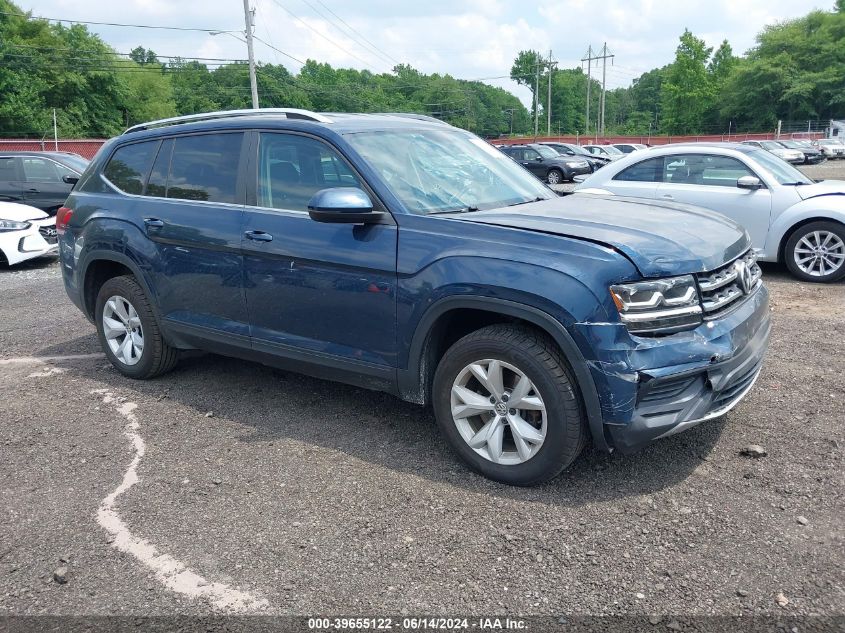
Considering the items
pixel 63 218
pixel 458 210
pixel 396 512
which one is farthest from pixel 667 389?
pixel 63 218

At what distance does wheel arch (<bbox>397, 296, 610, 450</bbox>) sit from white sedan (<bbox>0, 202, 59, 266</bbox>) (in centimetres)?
824

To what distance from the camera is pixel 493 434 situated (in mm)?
3600

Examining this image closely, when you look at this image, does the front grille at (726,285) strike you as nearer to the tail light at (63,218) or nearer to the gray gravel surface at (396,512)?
the gray gravel surface at (396,512)

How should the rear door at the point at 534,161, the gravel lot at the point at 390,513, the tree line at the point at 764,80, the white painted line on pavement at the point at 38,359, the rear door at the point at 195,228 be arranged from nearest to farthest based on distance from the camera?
the gravel lot at the point at 390,513
the rear door at the point at 195,228
the white painted line on pavement at the point at 38,359
the rear door at the point at 534,161
the tree line at the point at 764,80

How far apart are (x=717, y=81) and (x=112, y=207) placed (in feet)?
335

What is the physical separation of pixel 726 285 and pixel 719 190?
5525 mm

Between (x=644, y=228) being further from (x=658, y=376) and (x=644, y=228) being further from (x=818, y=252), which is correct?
(x=818, y=252)

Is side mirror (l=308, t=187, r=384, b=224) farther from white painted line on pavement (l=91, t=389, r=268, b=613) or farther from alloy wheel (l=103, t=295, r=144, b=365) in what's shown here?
alloy wheel (l=103, t=295, r=144, b=365)

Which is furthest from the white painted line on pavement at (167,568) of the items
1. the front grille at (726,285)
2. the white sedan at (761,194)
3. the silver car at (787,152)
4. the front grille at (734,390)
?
the silver car at (787,152)

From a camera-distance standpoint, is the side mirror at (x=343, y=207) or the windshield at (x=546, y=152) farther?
the windshield at (x=546, y=152)

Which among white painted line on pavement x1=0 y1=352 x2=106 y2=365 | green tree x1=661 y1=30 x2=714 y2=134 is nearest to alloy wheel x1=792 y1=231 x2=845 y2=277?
white painted line on pavement x1=0 y1=352 x2=106 y2=365

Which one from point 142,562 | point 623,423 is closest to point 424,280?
point 623,423

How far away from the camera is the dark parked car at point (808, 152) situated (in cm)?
3822

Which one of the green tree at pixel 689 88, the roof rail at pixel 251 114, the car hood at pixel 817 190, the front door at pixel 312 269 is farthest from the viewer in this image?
the green tree at pixel 689 88
